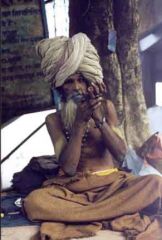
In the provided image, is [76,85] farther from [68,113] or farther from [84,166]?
[84,166]

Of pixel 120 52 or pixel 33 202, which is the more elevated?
pixel 120 52

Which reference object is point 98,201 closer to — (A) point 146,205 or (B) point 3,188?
(A) point 146,205

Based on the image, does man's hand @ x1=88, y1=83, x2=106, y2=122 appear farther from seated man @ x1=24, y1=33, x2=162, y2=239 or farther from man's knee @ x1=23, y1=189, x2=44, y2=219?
man's knee @ x1=23, y1=189, x2=44, y2=219

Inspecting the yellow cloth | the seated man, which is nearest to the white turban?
the seated man

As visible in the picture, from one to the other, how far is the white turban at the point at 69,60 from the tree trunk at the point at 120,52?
0.09ft

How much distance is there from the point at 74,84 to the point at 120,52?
0.17m

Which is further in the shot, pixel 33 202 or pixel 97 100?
pixel 33 202

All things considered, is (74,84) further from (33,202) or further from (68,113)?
(33,202)

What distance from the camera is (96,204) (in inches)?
89.6

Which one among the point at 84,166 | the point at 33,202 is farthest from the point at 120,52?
the point at 33,202

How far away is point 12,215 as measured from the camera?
7.63ft

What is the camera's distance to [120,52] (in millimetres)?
2221

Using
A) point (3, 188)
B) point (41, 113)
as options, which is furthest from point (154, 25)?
point (3, 188)

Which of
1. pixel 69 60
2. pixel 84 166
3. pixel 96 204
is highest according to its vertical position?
pixel 69 60
